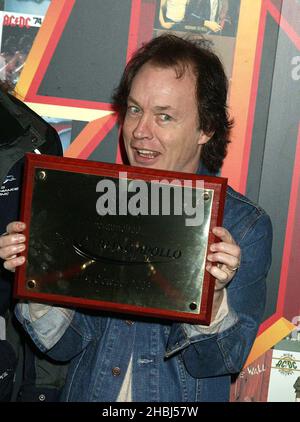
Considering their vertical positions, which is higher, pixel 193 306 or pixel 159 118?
pixel 159 118

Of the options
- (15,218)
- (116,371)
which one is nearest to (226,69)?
(15,218)

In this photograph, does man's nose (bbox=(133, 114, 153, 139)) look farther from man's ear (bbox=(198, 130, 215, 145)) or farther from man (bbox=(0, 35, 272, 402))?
man's ear (bbox=(198, 130, 215, 145))

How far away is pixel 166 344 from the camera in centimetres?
160

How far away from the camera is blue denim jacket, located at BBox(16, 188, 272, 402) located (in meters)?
1.52

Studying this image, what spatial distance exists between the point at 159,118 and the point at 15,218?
0.51 m

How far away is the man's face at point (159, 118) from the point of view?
163 centimetres

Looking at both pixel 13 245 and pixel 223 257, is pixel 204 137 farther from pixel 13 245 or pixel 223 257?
pixel 13 245

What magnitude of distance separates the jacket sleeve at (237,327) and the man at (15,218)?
51 centimetres

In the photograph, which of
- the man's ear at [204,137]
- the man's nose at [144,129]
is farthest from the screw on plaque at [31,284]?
the man's ear at [204,137]

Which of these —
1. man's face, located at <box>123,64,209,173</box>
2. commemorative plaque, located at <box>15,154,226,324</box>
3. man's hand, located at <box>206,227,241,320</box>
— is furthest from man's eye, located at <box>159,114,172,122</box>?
man's hand, located at <box>206,227,241,320</box>
